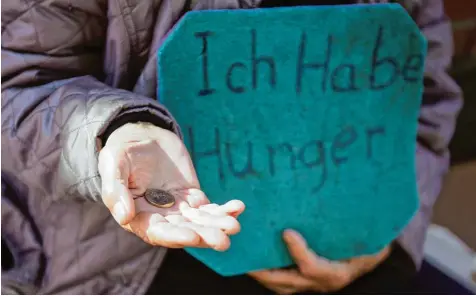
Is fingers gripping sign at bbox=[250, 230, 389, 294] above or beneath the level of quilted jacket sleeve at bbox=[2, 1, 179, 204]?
beneath

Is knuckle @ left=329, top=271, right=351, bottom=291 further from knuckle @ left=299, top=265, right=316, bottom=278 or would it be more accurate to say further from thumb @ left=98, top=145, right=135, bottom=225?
thumb @ left=98, top=145, right=135, bottom=225

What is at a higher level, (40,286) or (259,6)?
(259,6)

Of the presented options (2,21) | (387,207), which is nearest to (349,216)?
(387,207)

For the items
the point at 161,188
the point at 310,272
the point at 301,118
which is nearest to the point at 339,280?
the point at 310,272

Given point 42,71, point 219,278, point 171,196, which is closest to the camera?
point 171,196

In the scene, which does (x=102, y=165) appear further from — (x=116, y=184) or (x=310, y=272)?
(x=310, y=272)

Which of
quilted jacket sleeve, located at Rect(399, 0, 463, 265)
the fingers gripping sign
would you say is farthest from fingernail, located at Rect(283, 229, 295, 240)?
quilted jacket sleeve, located at Rect(399, 0, 463, 265)

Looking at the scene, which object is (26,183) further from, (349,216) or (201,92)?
(349,216)
